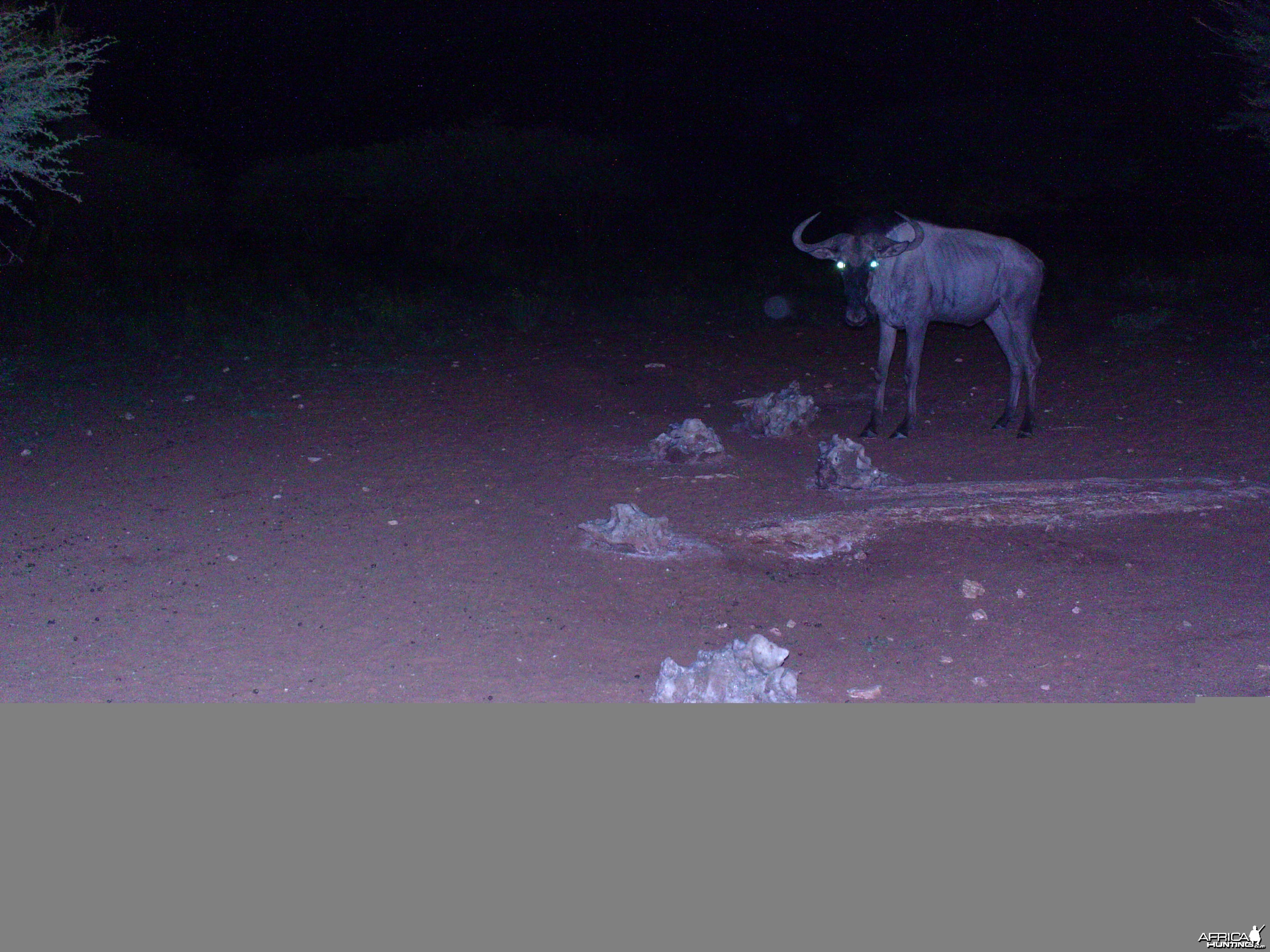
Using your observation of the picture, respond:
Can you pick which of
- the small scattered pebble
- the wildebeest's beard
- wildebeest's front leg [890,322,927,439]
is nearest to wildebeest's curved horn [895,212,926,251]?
the wildebeest's beard

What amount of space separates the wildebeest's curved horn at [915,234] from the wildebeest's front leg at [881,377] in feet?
2.30

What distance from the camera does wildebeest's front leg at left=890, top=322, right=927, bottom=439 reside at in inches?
391

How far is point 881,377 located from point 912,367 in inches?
10.8

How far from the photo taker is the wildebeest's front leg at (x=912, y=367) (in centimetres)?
993

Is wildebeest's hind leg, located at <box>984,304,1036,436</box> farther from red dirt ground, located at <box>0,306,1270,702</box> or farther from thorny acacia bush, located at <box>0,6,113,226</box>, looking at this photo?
thorny acacia bush, located at <box>0,6,113,226</box>

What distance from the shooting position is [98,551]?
6.87m

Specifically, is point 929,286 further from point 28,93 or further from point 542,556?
point 28,93

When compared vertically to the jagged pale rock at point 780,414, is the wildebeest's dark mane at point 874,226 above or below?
above

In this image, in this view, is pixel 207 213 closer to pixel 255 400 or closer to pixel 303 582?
pixel 255 400

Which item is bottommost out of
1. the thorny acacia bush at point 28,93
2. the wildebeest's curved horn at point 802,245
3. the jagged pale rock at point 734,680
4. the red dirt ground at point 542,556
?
the red dirt ground at point 542,556

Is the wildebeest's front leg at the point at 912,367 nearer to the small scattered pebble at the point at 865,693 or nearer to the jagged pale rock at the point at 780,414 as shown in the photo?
the jagged pale rock at the point at 780,414

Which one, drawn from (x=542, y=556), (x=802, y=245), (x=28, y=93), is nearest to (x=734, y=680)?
(x=542, y=556)

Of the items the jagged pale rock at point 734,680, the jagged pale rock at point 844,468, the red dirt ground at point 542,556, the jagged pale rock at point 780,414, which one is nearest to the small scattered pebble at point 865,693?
the red dirt ground at point 542,556

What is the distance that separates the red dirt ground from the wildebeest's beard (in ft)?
3.57
